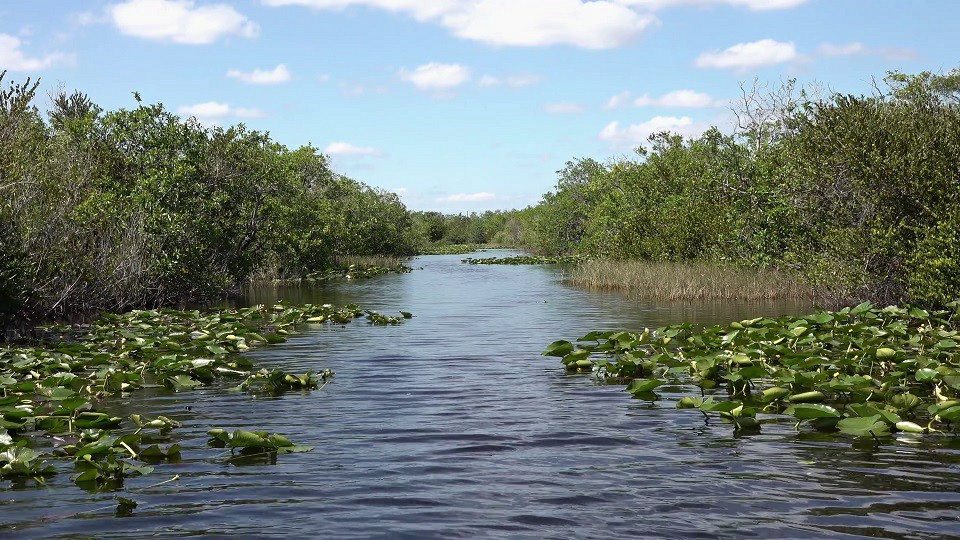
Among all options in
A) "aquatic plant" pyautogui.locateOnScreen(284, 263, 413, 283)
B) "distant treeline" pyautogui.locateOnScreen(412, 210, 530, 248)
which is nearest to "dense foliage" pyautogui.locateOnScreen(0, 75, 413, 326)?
"aquatic plant" pyautogui.locateOnScreen(284, 263, 413, 283)

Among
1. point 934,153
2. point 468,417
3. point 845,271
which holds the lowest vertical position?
point 468,417

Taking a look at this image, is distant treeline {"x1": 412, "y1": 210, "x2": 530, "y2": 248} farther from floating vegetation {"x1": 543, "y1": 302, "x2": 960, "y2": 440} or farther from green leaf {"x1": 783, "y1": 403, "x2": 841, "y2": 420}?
green leaf {"x1": 783, "y1": 403, "x2": 841, "y2": 420}

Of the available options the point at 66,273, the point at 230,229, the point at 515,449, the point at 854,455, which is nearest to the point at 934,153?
the point at 854,455

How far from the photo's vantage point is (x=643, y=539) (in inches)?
214

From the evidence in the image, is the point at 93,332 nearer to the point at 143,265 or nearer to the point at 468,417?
the point at 143,265

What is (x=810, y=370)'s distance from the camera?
37.7 feet

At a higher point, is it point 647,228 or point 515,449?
point 647,228

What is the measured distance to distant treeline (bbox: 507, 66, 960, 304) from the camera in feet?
60.8

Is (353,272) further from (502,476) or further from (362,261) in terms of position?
(502,476)

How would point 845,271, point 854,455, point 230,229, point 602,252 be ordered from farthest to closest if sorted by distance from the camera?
point 602,252 → point 230,229 → point 845,271 → point 854,455

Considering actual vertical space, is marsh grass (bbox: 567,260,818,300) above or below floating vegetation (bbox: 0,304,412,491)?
above

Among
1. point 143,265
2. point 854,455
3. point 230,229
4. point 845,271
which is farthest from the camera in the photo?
point 230,229

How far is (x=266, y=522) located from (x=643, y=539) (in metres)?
2.70

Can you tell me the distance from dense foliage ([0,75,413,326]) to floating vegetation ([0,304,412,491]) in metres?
2.11
